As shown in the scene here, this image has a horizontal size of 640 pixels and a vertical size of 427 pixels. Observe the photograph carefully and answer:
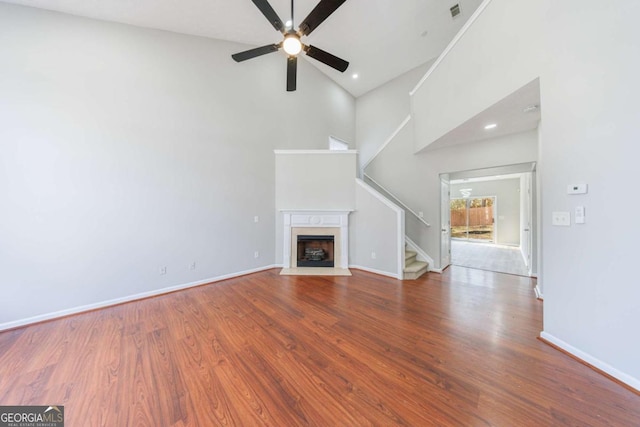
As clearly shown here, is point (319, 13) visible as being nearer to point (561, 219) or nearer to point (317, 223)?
point (561, 219)

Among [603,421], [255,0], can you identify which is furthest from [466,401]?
[255,0]

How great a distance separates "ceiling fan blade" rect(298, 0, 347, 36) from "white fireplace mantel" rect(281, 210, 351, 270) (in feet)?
9.95

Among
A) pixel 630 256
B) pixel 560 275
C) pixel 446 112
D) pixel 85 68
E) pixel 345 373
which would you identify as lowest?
pixel 345 373

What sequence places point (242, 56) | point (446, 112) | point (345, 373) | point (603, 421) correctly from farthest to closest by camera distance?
point (446, 112)
point (242, 56)
point (345, 373)
point (603, 421)

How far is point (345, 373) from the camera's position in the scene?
1.69 meters

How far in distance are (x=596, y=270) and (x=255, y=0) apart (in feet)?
12.6

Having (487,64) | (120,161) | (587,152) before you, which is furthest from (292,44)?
(587,152)

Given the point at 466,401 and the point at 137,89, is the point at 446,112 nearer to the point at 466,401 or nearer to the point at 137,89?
the point at 466,401

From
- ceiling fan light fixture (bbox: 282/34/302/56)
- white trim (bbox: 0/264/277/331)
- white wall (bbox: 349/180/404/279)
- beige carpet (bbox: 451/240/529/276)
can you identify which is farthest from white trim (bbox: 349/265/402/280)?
ceiling fan light fixture (bbox: 282/34/302/56)

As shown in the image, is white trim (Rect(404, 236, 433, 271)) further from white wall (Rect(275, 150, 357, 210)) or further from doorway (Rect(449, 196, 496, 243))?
doorway (Rect(449, 196, 496, 243))

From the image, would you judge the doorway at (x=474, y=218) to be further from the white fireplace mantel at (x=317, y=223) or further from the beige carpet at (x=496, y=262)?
the white fireplace mantel at (x=317, y=223)

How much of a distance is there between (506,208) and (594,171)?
819 cm

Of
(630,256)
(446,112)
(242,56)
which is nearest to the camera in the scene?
(630,256)

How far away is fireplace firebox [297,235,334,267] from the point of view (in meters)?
4.66
